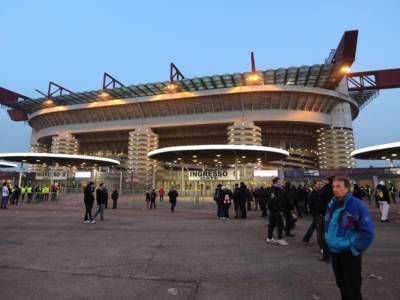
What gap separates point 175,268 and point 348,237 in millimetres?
3540

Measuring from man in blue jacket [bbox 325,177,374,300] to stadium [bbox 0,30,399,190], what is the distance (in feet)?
153

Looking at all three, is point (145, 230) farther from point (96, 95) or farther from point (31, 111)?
point (31, 111)

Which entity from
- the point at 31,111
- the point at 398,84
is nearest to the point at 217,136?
the point at 398,84

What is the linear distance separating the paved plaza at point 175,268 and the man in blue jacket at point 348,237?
4.35 ft

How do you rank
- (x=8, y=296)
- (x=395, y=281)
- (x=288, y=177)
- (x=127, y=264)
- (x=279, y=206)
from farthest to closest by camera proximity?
(x=288, y=177), (x=279, y=206), (x=127, y=264), (x=395, y=281), (x=8, y=296)

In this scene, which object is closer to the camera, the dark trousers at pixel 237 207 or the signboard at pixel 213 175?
the dark trousers at pixel 237 207

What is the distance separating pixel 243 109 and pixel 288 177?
791 inches

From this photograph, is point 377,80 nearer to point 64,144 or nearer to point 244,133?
point 244,133

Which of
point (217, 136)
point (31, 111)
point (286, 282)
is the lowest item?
point (286, 282)

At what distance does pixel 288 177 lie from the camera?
5062 centimetres

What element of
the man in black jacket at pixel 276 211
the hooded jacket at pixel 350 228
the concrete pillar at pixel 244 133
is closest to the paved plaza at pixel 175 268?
the man in black jacket at pixel 276 211

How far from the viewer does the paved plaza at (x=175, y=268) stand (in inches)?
171

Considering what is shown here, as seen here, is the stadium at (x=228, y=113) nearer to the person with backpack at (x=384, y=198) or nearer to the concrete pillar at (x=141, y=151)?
the concrete pillar at (x=141, y=151)

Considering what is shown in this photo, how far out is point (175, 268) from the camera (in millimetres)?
5707
